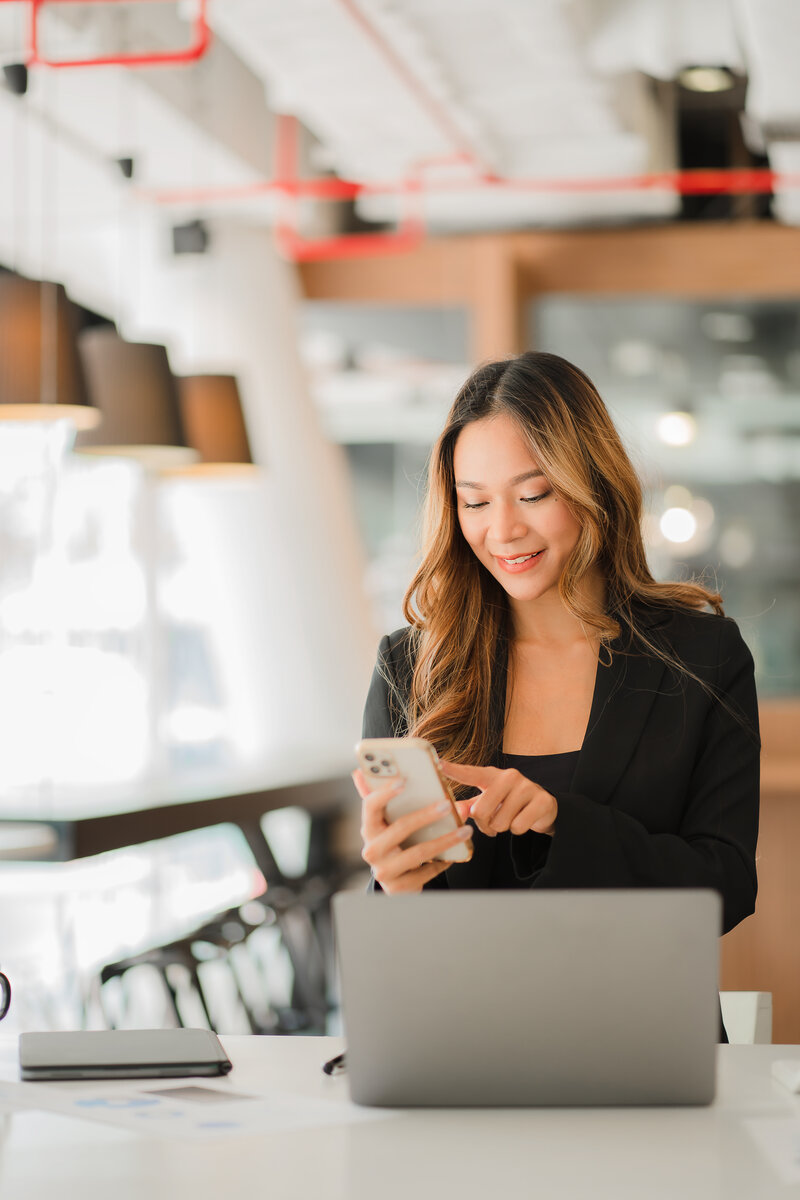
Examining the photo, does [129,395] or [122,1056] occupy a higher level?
[129,395]

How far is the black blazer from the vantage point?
5.46ft

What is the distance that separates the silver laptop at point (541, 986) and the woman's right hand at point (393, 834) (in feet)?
0.73

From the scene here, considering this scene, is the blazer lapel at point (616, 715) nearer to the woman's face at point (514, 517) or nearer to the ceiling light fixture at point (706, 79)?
the woman's face at point (514, 517)

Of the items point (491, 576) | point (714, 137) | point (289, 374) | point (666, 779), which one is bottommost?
point (666, 779)

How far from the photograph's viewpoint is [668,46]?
4168mm

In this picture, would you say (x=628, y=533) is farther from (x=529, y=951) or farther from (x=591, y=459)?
(x=529, y=951)

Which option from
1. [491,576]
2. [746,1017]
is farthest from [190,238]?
[746,1017]

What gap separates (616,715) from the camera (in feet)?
6.06

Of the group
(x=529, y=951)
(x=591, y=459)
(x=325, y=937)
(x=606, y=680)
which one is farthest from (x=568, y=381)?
(x=325, y=937)

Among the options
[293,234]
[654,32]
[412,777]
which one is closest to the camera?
[412,777]

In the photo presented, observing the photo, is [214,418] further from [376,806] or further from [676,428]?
[376,806]

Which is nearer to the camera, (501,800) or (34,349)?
(501,800)

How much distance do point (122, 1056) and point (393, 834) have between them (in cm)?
37

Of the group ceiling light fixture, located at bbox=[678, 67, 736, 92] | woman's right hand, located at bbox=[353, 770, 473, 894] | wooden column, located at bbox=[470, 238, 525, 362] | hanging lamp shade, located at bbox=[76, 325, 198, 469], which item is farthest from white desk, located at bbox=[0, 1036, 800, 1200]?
wooden column, located at bbox=[470, 238, 525, 362]
